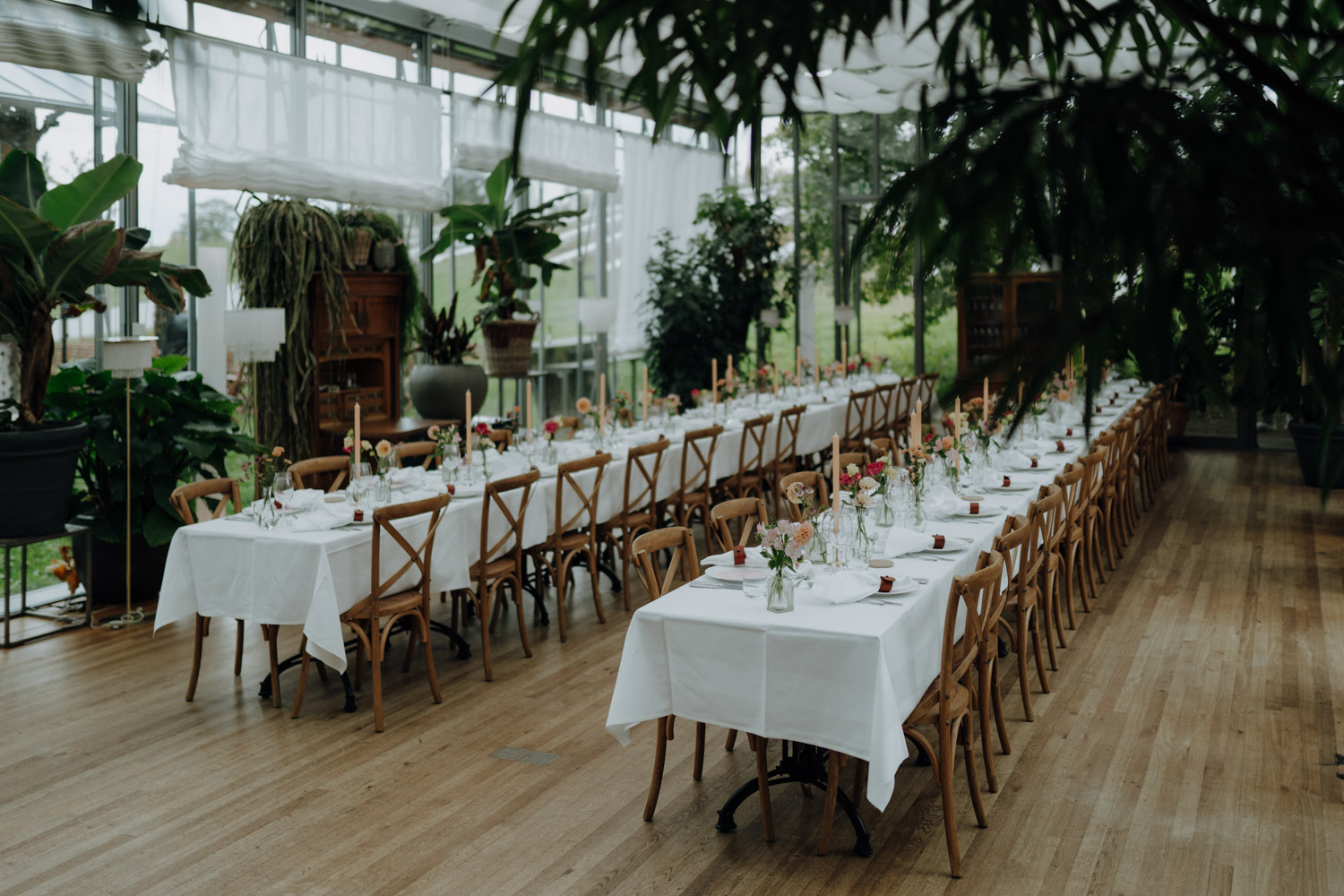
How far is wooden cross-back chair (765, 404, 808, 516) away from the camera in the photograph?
8734 millimetres

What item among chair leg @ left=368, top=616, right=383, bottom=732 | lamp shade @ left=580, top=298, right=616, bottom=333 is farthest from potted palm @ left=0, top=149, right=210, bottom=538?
lamp shade @ left=580, top=298, right=616, bottom=333

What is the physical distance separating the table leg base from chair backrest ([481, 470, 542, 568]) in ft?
6.37

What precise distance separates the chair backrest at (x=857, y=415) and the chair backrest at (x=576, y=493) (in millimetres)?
4173

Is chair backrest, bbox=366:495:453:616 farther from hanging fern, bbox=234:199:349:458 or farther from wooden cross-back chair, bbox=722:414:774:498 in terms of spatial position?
wooden cross-back chair, bbox=722:414:774:498

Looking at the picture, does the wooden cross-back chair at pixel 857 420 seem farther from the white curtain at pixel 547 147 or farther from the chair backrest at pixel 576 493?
the chair backrest at pixel 576 493

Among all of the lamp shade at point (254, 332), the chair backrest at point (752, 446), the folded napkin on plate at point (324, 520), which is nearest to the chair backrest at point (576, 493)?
the folded napkin on plate at point (324, 520)

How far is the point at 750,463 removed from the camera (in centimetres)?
845

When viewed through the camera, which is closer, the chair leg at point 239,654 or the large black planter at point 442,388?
the chair leg at point 239,654

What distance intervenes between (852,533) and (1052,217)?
10.4 feet

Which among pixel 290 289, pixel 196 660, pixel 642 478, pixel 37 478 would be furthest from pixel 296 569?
pixel 290 289

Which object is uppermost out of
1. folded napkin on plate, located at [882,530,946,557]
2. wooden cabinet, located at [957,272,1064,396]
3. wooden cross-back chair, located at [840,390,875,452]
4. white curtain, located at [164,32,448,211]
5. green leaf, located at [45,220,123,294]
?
white curtain, located at [164,32,448,211]

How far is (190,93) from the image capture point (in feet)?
24.0

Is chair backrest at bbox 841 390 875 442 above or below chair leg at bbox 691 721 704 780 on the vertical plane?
above

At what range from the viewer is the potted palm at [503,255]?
931cm
